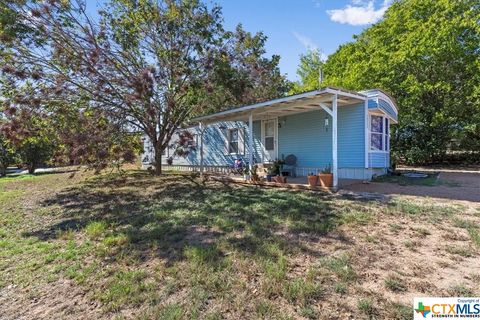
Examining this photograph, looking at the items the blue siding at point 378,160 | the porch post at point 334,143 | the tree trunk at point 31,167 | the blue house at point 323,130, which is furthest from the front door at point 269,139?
the tree trunk at point 31,167

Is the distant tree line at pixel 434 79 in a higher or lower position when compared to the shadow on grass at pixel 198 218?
higher

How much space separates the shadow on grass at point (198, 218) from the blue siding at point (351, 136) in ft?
10.8

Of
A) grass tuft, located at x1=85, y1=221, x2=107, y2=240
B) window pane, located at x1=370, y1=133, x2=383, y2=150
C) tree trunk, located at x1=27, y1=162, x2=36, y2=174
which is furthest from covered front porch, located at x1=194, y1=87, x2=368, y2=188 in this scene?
tree trunk, located at x1=27, y1=162, x2=36, y2=174

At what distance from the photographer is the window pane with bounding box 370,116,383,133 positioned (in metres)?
10.1

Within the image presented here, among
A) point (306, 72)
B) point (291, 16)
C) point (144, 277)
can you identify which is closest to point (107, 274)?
point (144, 277)

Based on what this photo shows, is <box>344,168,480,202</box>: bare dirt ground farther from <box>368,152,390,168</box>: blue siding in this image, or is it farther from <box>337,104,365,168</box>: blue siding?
<box>337,104,365,168</box>: blue siding

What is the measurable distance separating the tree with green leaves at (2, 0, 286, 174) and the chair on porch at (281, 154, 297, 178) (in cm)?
322

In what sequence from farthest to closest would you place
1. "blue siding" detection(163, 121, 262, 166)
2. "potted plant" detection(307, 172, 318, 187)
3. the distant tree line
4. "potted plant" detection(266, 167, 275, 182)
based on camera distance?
the distant tree line
"blue siding" detection(163, 121, 262, 166)
"potted plant" detection(266, 167, 275, 182)
"potted plant" detection(307, 172, 318, 187)

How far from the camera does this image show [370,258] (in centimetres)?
346

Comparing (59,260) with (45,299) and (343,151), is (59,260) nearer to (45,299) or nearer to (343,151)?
(45,299)

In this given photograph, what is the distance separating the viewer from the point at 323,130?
1062 cm

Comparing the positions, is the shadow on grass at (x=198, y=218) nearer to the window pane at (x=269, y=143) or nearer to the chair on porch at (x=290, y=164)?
the chair on porch at (x=290, y=164)

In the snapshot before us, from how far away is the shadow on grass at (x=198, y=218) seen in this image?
4.20 metres

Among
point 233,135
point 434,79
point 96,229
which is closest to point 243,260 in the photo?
point 96,229
